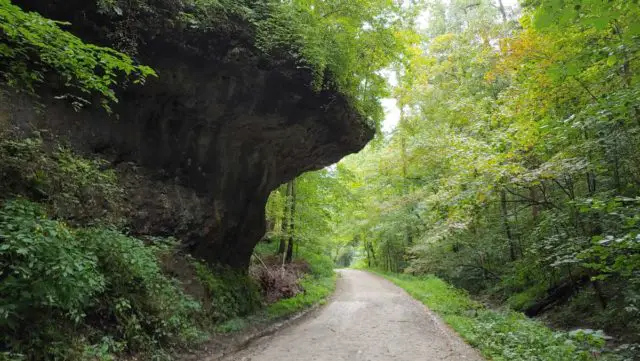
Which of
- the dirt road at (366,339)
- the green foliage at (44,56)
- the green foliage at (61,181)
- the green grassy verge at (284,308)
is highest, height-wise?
the green foliage at (44,56)

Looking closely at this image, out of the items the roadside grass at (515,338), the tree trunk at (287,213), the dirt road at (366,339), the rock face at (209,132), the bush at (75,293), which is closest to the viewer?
the bush at (75,293)

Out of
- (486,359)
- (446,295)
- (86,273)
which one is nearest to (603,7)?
(486,359)

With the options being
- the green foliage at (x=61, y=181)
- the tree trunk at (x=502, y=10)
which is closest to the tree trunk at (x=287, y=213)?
the green foliage at (x=61, y=181)

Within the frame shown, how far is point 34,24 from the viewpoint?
13.6 feet

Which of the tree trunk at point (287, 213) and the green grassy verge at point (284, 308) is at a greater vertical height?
the tree trunk at point (287, 213)

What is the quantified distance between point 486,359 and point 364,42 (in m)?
8.21

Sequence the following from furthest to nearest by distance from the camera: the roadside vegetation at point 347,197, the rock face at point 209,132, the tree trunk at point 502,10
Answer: the tree trunk at point 502,10 → the rock face at point 209,132 → the roadside vegetation at point 347,197

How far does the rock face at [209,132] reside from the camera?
23.8 feet

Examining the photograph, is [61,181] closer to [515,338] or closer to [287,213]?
[515,338]

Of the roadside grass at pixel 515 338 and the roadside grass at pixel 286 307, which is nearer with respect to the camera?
the roadside grass at pixel 515 338

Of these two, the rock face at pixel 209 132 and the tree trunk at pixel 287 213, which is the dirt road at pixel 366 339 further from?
the tree trunk at pixel 287 213

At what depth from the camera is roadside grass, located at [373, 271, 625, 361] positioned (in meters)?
5.41

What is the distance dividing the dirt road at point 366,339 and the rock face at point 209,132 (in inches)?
121

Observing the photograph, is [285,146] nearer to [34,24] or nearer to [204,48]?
[204,48]
